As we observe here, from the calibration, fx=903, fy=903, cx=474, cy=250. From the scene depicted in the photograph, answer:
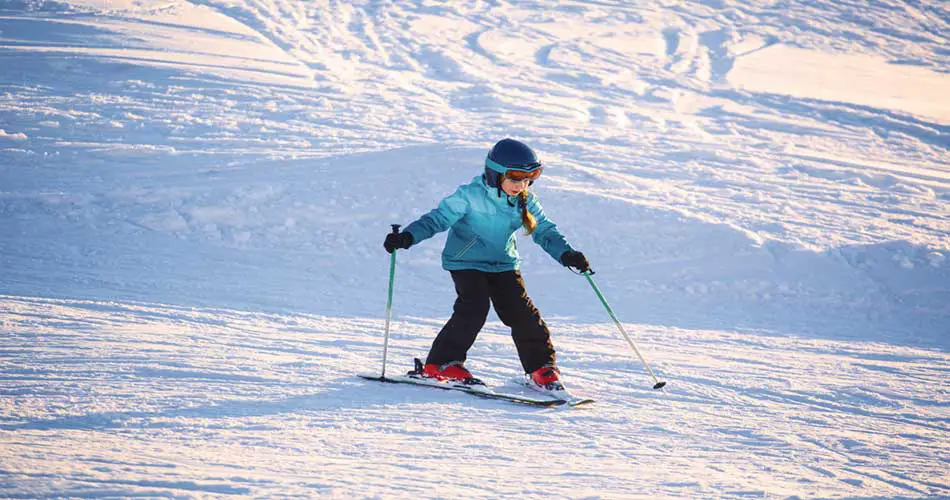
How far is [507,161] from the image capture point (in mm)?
4176

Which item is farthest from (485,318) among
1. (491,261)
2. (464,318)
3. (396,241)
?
(396,241)

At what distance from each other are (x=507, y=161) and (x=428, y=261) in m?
3.24

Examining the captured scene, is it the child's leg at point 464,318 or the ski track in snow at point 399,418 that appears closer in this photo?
A: the ski track in snow at point 399,418

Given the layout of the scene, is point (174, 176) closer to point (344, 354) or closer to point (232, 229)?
point (232, 229)

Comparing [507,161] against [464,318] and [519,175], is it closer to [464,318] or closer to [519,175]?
Answer: [519,175]

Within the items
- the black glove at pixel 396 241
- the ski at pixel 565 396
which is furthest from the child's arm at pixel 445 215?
the ski at pixel 565 396

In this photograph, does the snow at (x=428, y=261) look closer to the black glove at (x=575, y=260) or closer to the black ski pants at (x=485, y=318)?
the black ski pants at (x=485, y=318)

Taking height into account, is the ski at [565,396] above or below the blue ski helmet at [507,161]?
below

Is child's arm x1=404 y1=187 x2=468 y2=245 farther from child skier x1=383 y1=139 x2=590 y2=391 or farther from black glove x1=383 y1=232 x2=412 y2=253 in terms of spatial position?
black glove x1=383 y1=232 x2=412 y2=253

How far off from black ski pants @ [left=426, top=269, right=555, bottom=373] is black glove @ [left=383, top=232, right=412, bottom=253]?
0.40 m

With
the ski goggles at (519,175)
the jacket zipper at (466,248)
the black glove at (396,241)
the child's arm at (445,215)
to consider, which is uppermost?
the ski goggles at (519,175)

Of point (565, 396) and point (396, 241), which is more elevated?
point (396, 241)

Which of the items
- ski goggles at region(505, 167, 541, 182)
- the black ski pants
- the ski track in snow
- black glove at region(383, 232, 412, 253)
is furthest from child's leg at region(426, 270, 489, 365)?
ski goggles at region(505, 167, 541, 182)

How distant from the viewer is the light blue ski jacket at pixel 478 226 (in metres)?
4.26
